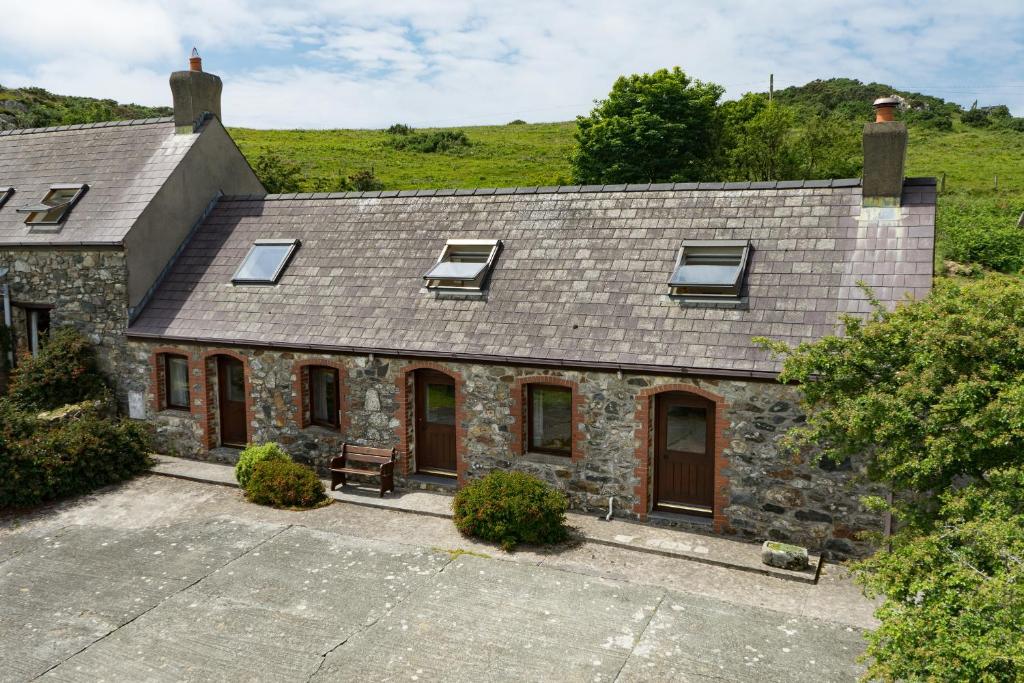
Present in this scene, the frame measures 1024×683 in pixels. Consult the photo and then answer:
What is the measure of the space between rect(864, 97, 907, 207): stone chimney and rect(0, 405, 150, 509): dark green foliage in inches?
563

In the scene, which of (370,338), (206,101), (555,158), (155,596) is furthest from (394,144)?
(155,596)

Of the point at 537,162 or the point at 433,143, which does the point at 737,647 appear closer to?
the point at 537,162

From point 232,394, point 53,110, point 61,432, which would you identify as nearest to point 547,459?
point 232,394

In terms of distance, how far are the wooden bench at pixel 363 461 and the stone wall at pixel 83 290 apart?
5.70 meters

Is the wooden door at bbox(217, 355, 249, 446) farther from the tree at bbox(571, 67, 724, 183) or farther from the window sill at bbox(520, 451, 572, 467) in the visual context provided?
the tree at bbox(571, 67, 724, 183)

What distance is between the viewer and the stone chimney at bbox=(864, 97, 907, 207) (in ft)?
40.9

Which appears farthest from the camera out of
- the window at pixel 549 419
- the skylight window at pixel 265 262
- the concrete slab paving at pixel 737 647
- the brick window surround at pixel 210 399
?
the skylight window at pixel 265 262

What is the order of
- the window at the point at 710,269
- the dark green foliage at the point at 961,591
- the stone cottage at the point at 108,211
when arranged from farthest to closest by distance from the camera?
the stone cottage at the point at 108,211
the window at the point at 710,269
the dark green foliage at the point at 961,591

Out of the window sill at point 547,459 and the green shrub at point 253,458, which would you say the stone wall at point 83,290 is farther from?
the window sill at point 547,459

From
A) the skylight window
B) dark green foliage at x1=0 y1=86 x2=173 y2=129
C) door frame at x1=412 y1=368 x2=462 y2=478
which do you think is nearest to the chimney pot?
door frame at x1=412 y1=368 x2=462 y2=478

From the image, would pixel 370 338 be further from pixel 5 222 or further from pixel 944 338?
pixel 5 222

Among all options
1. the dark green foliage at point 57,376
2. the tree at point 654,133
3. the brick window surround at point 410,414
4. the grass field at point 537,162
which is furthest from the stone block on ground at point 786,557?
the tree at point 654,133

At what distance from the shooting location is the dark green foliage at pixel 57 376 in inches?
627

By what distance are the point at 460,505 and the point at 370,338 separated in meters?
3.58
